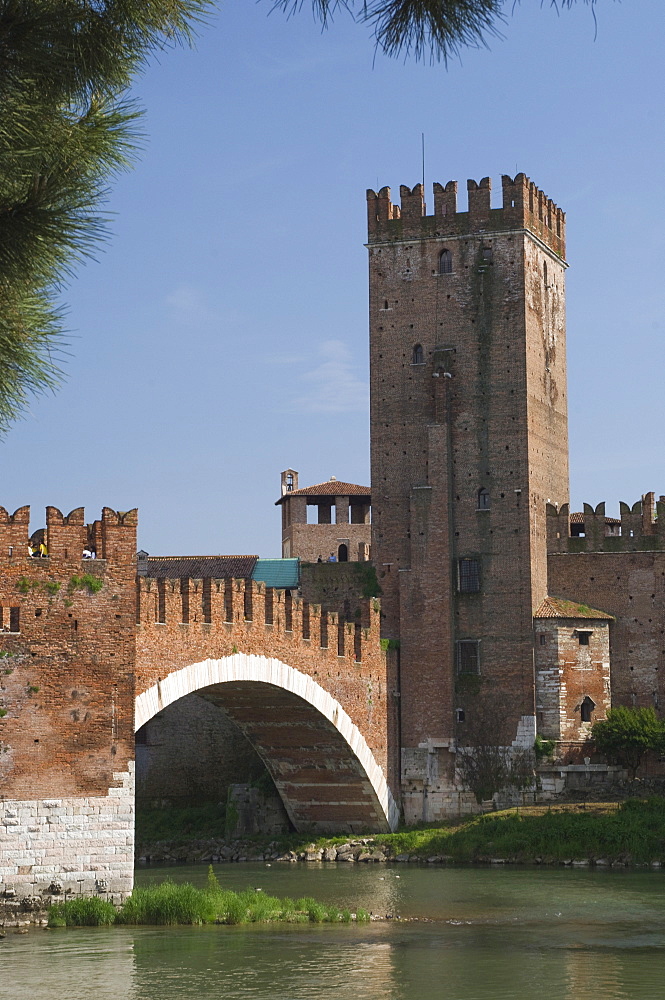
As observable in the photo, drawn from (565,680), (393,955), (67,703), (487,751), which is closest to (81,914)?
(67,703)

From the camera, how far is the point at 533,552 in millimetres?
36312

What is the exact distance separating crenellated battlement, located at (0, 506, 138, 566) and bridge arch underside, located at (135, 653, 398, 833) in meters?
5.15

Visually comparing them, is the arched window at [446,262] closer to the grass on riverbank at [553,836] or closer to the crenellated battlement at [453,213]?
the crenellated battlement at [453,213]

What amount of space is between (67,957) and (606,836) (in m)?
15.7

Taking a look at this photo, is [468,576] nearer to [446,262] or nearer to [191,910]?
[446,262]

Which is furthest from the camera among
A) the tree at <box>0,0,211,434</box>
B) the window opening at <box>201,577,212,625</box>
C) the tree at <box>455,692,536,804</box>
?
the tree at <box>455,692,536,804</box>

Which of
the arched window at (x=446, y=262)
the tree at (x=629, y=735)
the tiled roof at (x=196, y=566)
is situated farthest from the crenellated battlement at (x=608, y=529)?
the tiled roof at (x=196, y=566)

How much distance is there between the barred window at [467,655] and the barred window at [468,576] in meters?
1.15

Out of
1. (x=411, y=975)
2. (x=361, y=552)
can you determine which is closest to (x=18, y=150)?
(x=411, y=975)

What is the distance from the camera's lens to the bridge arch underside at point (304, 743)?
29.7m

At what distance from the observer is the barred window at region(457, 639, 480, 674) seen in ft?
118

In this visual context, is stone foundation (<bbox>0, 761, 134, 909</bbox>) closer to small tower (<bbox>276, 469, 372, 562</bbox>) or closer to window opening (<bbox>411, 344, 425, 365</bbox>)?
window opening (<bbox>411, 344, 425, 365</bbox>)

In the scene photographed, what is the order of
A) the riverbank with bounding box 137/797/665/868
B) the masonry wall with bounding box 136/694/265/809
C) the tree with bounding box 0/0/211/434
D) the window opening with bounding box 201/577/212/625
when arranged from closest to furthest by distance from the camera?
the tree with bounding box 0/0/211/434 → the window opening with bounding box 201/577/212/625 → the riverbank with bounding box 137/797/665/868 → the masonry wall with bounding box 136/694/265/809

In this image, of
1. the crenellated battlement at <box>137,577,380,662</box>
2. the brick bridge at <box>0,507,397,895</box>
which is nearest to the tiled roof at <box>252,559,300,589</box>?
the crenellated battlement at <box>137,577,380,662</box>
